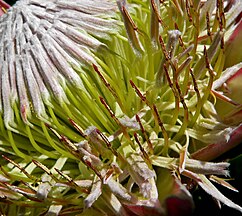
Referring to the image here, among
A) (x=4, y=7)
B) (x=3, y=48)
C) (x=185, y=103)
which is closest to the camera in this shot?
(x=185, y=103)

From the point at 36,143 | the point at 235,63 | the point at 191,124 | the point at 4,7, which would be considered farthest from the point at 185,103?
the point at 4,7

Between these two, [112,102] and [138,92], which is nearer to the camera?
[138,92]

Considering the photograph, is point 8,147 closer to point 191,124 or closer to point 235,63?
point 191,124

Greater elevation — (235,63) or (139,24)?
(139,24)

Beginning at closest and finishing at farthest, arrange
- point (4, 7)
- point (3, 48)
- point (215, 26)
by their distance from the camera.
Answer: point (215, 26) < point (3, 48) < point (4, 7)

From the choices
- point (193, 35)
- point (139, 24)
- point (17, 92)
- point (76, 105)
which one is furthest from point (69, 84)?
point (193, 35)

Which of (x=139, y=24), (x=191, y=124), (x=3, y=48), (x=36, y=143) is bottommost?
(x=191, y=124)

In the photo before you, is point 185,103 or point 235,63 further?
point 235,63
